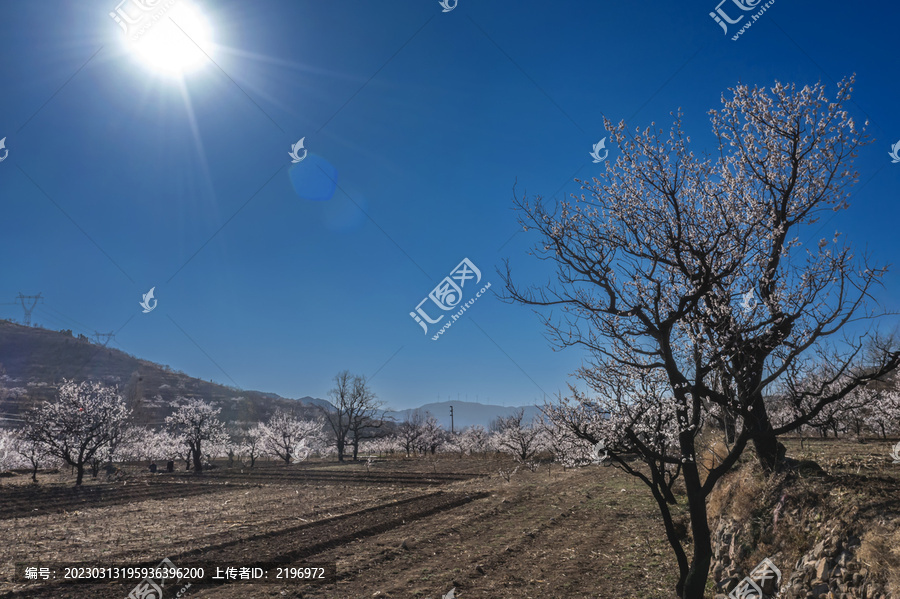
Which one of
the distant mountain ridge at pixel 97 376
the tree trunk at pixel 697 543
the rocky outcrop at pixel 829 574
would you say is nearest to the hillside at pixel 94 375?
the distant mountain ridge at pixel 97 376

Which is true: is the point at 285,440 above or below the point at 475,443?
above

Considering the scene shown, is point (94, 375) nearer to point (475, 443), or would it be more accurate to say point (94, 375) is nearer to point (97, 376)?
point (97, 376)

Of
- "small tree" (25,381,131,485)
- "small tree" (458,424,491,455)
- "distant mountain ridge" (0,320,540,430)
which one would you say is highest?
"distant mountain ridge" (0,320,540,430)

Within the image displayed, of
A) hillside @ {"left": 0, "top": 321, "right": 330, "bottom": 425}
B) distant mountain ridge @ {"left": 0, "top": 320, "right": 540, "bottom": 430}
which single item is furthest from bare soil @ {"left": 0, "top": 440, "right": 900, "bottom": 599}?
hillside @ {"left": 0, "top": 321, "right": 330, "bottom": 425}

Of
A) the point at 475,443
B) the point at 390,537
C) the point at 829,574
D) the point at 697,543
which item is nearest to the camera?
the point at 829,574

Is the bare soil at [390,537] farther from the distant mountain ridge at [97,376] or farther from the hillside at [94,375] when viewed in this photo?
the hillside at [94,375]

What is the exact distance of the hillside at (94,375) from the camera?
11388cm

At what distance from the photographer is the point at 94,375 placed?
129125 mm

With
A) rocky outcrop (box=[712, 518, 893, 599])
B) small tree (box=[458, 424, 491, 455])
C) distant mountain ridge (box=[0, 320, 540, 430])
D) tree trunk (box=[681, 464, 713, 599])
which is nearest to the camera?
rocky outcrop (box=[712, 518, 893, 599])

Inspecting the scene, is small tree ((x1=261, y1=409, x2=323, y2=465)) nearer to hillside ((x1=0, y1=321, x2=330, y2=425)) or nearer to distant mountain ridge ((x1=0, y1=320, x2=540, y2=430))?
distant mountain ridge ((x1=0, y1=320, x2=540, y2=430))

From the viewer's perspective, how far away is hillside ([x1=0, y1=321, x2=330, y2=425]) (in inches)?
4483

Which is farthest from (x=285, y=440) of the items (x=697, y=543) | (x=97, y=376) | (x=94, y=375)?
(x=94, y=375)

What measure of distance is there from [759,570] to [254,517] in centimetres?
1651

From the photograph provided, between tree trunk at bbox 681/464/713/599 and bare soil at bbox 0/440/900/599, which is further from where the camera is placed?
bare soil at bbox 0/440/900/599
